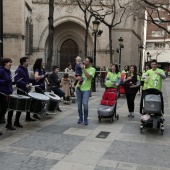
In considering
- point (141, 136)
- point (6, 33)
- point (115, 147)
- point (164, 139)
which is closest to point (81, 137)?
point (115, 147)

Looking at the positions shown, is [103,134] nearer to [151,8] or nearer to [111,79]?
[111,79]

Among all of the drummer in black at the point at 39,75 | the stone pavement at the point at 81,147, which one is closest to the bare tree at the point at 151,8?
the drummer in black at the point at 39,75

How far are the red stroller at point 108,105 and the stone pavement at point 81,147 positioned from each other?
0.89 feet

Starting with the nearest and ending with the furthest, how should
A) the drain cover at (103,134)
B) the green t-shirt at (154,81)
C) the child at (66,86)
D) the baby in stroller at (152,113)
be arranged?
the drain cover at (103,134), the baby in stroller at (152,113), the green t-shirt at (154,81), the child at (66,86)

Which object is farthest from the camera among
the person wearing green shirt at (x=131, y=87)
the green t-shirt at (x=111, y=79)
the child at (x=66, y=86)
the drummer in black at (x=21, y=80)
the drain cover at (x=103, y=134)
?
the child at (x=66, y=86)

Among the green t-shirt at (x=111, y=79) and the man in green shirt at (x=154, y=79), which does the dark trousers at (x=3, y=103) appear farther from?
the man in green shirt at (x=154, y=79)

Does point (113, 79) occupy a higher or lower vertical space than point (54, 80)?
higher

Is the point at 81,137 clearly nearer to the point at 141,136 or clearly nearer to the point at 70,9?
the point at 141,136

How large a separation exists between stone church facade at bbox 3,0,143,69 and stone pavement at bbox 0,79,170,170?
15.1 meters

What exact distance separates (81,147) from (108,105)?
2939 millimetres

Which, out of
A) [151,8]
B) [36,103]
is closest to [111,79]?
[36,103]

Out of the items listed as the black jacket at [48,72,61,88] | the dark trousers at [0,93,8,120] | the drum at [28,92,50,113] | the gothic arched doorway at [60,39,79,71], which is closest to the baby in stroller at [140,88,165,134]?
the drum at [28,92,50,113]

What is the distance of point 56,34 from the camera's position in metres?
35.1

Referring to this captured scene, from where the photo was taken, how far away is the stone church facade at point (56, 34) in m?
22.2
